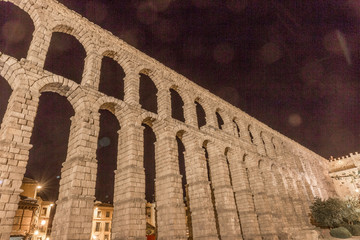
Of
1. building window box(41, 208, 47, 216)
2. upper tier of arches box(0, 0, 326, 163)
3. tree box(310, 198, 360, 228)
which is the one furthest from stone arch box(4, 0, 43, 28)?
building window box(41, 208, 47, 216)

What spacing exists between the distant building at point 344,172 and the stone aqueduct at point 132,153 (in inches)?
1189

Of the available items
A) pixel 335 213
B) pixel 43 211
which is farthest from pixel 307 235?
pixel 43 211

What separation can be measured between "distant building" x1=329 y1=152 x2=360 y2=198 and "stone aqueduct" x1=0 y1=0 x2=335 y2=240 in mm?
30212

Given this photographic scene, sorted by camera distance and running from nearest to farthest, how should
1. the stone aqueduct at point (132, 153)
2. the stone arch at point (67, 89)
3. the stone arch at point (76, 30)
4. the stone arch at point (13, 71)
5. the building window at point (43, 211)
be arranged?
the stone aqueduct at point (132, 153), the stone arch at point (13, 71), the stone arch at point (67, 89), the stone arch at point (76, 30), the building window at point (43, 211)

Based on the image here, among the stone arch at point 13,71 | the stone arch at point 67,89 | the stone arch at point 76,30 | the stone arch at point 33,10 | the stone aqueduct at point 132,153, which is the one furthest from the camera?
the stone arch at point 76,30

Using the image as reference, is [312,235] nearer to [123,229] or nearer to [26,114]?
[123,229]

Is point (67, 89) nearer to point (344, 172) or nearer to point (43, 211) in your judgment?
point (43, 211)

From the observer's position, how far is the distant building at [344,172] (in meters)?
51.9

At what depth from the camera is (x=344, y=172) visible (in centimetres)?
5244

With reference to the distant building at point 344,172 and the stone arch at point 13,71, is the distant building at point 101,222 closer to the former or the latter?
the stone arch at point 13,71

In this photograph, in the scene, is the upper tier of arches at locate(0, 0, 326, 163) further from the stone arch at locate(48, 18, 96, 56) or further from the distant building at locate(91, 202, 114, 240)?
the distant building at locate(91, 202, 114, 240)

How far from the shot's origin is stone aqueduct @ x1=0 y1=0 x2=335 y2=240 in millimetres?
11312

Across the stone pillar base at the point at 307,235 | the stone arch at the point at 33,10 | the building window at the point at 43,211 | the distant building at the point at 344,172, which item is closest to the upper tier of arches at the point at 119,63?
the stone arch at the point at 33,10

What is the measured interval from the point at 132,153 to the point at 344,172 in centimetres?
5605
